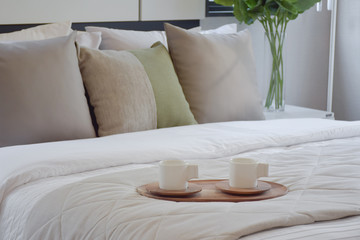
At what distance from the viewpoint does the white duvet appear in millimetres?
1261

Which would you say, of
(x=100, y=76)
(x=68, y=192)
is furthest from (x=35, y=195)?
(x=100, y=76)

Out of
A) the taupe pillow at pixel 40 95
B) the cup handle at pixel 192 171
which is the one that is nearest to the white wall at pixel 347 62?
the taupe pillow at pixel 40 95

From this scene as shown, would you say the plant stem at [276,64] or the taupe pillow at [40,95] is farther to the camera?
the plant stem at [276,64]

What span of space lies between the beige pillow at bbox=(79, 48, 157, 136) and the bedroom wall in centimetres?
144

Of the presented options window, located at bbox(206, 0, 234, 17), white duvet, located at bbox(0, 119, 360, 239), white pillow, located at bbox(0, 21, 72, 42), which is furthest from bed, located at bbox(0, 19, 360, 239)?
window, located at bbox(206, 0, 234, 17)

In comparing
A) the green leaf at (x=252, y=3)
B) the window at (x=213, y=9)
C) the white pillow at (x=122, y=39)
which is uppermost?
the green leaf at (x=252, y=3)

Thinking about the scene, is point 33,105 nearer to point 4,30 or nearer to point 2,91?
point 2,91

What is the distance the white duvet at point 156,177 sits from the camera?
4.14 ft

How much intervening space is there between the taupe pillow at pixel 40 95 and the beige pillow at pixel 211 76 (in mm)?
581

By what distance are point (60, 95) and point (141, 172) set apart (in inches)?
27.3

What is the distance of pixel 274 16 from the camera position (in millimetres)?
3186

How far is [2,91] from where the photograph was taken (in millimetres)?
2145

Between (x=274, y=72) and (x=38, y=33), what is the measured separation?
129cm

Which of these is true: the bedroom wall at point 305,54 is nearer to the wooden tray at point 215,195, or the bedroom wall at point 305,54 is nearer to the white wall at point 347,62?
the white wall at point 347,62
